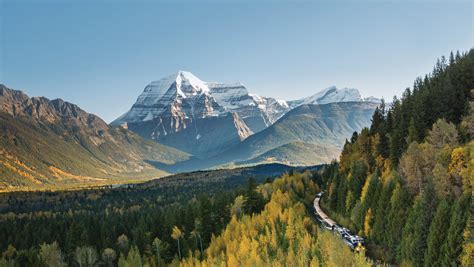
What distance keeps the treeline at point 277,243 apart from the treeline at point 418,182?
11.8 metres

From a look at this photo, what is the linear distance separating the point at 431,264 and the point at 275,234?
39.5 m

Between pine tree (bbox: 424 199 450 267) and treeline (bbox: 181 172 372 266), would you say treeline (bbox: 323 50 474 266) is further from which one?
treeline (bbox: 181 172 372 266)

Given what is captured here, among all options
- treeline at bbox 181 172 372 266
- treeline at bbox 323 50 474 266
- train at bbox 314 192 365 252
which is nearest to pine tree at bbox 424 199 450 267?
treeline at bbox 323 50 474 266

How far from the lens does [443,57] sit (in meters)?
183

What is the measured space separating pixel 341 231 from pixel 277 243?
21.1m

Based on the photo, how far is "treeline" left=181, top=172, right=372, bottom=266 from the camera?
270 feet

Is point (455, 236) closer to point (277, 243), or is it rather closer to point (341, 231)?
point (277, 243)

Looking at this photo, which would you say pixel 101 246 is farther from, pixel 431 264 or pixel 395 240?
pixel 431 264

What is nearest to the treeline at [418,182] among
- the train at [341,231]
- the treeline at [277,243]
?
Result: the train at [341,231]

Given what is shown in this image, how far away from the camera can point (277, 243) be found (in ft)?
355

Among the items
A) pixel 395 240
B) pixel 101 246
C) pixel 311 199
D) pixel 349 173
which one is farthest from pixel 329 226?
pixel 101 246

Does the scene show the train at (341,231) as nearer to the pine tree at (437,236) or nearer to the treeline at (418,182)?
the treeline at (418,182)

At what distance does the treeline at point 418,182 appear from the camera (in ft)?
259

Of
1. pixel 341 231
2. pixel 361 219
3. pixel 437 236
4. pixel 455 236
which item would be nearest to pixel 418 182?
pixel 437 236
